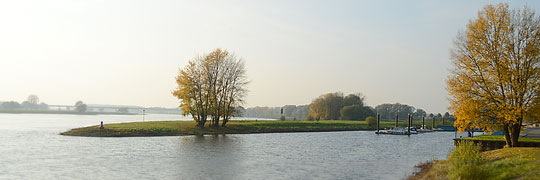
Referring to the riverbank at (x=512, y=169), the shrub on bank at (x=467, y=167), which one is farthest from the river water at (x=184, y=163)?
the shrub on bank at (x=467, y=167)

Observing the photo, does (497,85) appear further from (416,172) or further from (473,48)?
(416,172)

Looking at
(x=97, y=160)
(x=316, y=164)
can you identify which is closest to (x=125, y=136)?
(x=97, y=160)

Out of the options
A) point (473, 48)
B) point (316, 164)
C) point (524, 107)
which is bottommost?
point (316, 164)

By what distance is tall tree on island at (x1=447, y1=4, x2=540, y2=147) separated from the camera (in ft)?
98.0

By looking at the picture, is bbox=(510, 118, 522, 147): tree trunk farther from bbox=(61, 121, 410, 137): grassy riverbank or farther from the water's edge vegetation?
bbox=(61, 121, 410, 137): grassy riverbank

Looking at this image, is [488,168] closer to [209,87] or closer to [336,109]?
[209,87]

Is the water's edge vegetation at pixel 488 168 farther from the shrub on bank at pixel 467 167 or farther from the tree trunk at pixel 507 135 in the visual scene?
the tree trunk at pixel 507 135

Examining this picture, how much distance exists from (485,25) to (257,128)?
4797cm

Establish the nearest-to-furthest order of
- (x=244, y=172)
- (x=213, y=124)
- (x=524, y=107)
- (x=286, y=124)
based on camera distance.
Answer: (x=244, y=172) → (x=524, y=107) → (x=213, y=124) → (x=286, y=124)

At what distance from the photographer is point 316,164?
31531 millimetres

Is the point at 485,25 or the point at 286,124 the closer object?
the point at 485,25

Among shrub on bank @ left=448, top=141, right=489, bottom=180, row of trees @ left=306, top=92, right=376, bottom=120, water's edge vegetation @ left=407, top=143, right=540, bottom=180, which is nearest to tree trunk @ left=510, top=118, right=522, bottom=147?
water's edge vegetation @ left=407, top=143, right=540, bottom=180

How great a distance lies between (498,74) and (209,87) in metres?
44.6

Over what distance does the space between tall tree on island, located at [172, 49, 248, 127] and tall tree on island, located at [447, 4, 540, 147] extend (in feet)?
136
